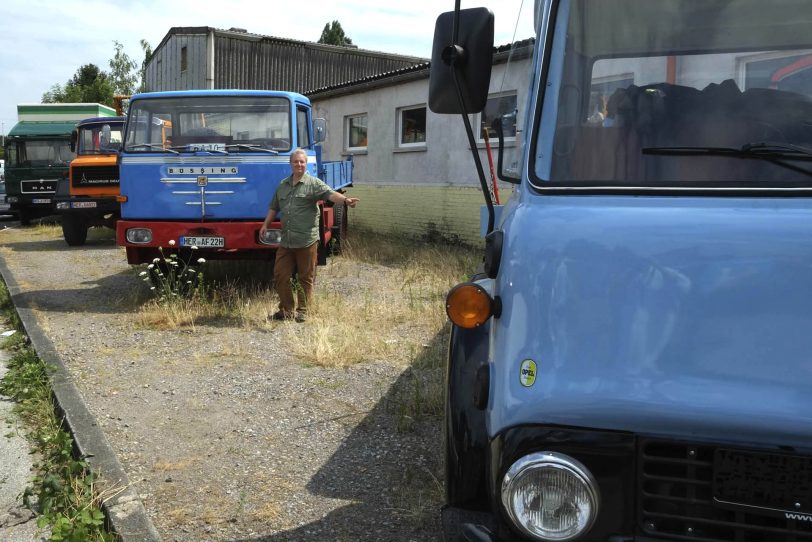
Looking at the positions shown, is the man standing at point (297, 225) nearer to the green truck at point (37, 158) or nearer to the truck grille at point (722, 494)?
the truck grille at point (722, 494)

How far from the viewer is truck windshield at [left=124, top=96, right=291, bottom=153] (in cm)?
934

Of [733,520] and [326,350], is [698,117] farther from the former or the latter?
[326,350]

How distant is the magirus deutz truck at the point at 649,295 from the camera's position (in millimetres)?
2096

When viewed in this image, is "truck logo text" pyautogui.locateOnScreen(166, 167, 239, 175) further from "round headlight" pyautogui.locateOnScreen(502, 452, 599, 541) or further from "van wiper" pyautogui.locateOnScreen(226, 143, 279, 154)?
"round headlight" pyautogui.locateOnScreen(502, 452, 599, 541)

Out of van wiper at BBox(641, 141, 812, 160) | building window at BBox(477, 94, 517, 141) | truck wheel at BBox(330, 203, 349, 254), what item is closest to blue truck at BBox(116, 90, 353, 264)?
truck wheel at BBox(330, 203, 349, 254)

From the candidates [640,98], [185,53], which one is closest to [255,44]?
[185,53]

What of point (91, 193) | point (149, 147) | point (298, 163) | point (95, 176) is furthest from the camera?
point (95, 176)

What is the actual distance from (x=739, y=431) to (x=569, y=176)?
0.93m

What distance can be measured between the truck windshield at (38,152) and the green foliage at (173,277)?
1395 centimetres

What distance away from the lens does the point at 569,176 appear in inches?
102

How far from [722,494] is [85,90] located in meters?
68.1

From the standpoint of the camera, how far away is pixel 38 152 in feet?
73.6

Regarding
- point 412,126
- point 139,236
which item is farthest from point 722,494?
point 412,126

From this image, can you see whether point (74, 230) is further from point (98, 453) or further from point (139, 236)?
point (98, 453)
